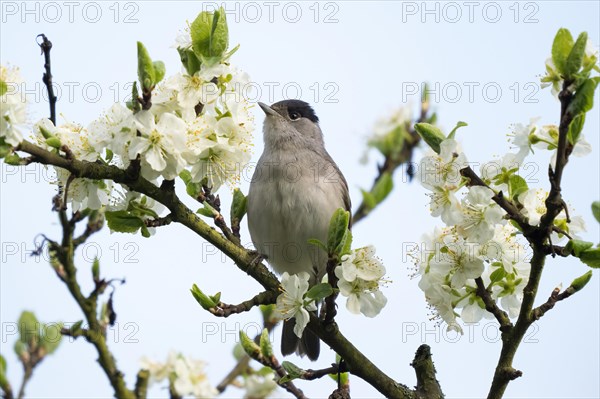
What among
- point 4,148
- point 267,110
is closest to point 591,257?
point 4,148

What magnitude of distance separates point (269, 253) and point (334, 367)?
2.29 metres

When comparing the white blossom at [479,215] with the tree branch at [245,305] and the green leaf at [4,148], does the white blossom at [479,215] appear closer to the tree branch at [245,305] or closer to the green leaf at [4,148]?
the tree branch at [245,305]

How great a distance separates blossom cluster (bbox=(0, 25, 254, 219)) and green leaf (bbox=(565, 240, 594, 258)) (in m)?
1.40

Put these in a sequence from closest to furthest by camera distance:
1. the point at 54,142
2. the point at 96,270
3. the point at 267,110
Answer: the point at 54,142 < the point at 96,270 < the point at 267,110

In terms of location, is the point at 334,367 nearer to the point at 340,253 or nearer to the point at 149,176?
the point at 340,253

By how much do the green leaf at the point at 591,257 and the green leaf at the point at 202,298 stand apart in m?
1.59

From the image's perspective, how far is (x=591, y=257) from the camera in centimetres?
271

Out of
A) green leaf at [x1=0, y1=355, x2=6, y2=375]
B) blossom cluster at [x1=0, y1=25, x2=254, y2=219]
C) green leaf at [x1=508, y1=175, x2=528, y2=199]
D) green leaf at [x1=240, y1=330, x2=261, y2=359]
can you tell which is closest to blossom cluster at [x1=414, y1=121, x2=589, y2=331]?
green leaf at [x1=508, y1=175, x2=528, y2=199]

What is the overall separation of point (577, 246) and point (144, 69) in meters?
1.75

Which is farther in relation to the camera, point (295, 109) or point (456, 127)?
point (295, 109)

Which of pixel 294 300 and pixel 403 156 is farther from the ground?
pixel 403 156

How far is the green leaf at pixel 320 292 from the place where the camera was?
317 cm

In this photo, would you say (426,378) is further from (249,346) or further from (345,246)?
(249,346)

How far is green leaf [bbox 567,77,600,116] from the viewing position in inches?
95.7
